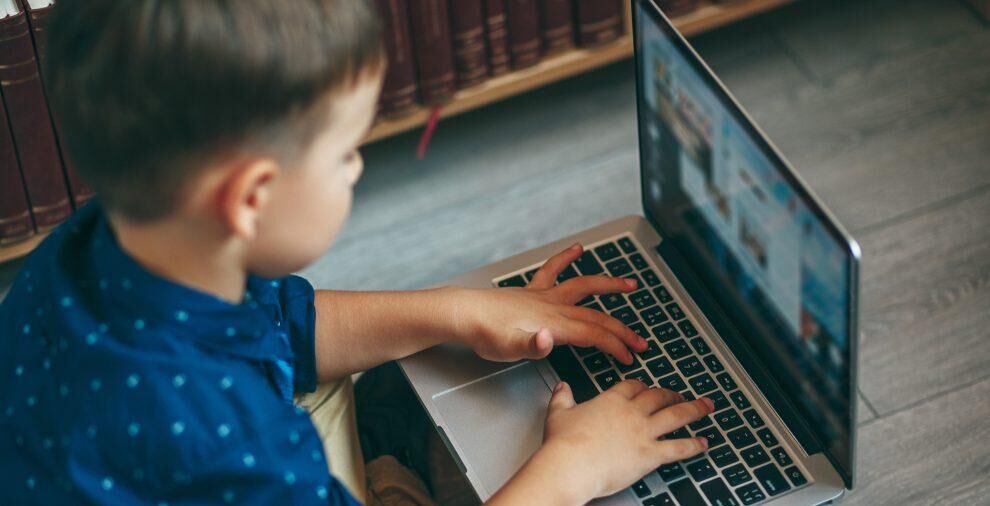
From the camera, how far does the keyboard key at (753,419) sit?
112 cm

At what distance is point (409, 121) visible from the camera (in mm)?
1725

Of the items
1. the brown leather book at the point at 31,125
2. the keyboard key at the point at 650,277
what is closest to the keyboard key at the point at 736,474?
the keyboard key at the point at 650,277

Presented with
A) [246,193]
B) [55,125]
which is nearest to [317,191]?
[246,193]

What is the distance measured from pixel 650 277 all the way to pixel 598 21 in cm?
57

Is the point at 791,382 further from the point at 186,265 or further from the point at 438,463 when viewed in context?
the point at 186,265

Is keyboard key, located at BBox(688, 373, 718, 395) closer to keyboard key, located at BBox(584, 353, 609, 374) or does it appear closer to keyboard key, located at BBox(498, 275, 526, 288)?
keyboard key, located at BBox(584, 353, 609, 374)

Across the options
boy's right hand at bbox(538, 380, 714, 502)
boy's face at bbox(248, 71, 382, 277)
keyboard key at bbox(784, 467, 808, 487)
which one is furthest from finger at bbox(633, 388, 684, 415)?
boy's face at bbox(248, 71, 382, 277)

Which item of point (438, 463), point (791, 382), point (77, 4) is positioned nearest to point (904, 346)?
point (791, 382)

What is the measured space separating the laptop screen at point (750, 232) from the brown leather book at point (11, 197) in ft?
2.39

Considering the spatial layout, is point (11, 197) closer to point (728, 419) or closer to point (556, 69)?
point (556, 69)

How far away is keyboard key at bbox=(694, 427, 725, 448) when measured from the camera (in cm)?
111

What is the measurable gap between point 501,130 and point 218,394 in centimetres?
95

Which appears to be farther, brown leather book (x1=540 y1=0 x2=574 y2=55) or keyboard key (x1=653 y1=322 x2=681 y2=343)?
brown leather book (x1=540 y1=0 x2=574 y2=55)

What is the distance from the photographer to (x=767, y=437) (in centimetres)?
112
